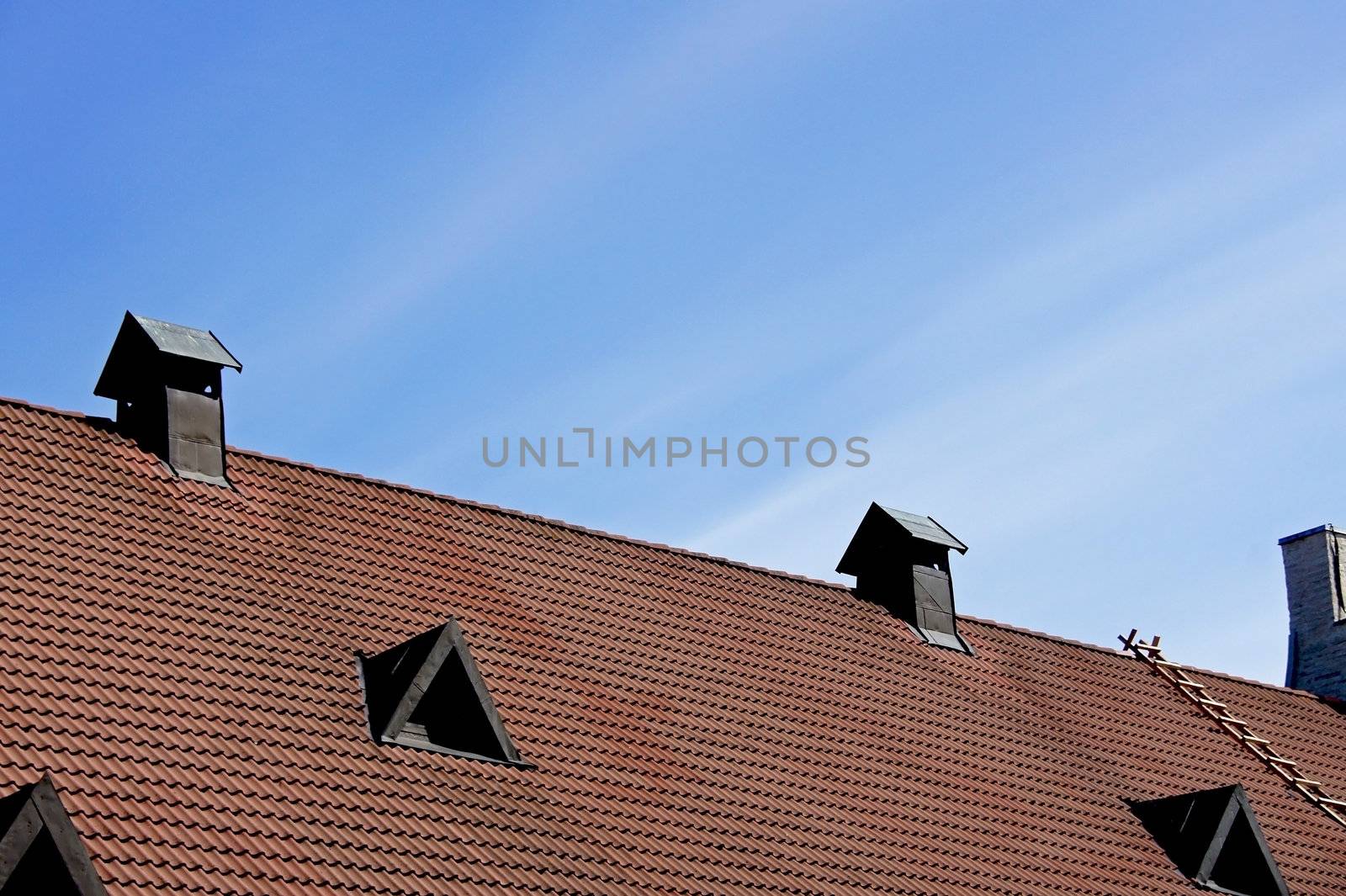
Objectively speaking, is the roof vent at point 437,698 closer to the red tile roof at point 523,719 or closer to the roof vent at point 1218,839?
the red tile roof at point 523,719

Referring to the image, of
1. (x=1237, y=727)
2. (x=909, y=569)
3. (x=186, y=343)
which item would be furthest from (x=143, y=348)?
(x=1237, y=727)

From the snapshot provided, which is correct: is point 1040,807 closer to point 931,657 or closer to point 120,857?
point 931,657

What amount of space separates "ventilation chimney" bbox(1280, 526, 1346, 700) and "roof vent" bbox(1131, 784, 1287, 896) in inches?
332

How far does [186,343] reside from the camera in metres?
15.8

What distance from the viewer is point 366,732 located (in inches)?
500

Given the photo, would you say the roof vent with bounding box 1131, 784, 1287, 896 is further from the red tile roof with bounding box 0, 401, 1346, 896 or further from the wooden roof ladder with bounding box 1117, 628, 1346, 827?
the wooden roof ladder with bounding box 1117, 628, 1346, 827

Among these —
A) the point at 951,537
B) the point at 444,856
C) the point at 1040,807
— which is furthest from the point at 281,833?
the point at 951,537

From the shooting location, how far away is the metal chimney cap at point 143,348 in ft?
51.2

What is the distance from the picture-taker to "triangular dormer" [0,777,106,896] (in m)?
9.50

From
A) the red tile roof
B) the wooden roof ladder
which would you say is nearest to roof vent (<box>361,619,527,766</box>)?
the red tile roof

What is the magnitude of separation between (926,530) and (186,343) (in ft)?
29.5

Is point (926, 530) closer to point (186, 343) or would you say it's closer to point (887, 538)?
point (887, 538)

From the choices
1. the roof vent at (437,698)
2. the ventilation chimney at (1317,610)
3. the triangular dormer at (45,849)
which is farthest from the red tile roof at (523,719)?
the ventilation chimney at (1317,610)

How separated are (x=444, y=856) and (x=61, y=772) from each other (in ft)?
8.55
